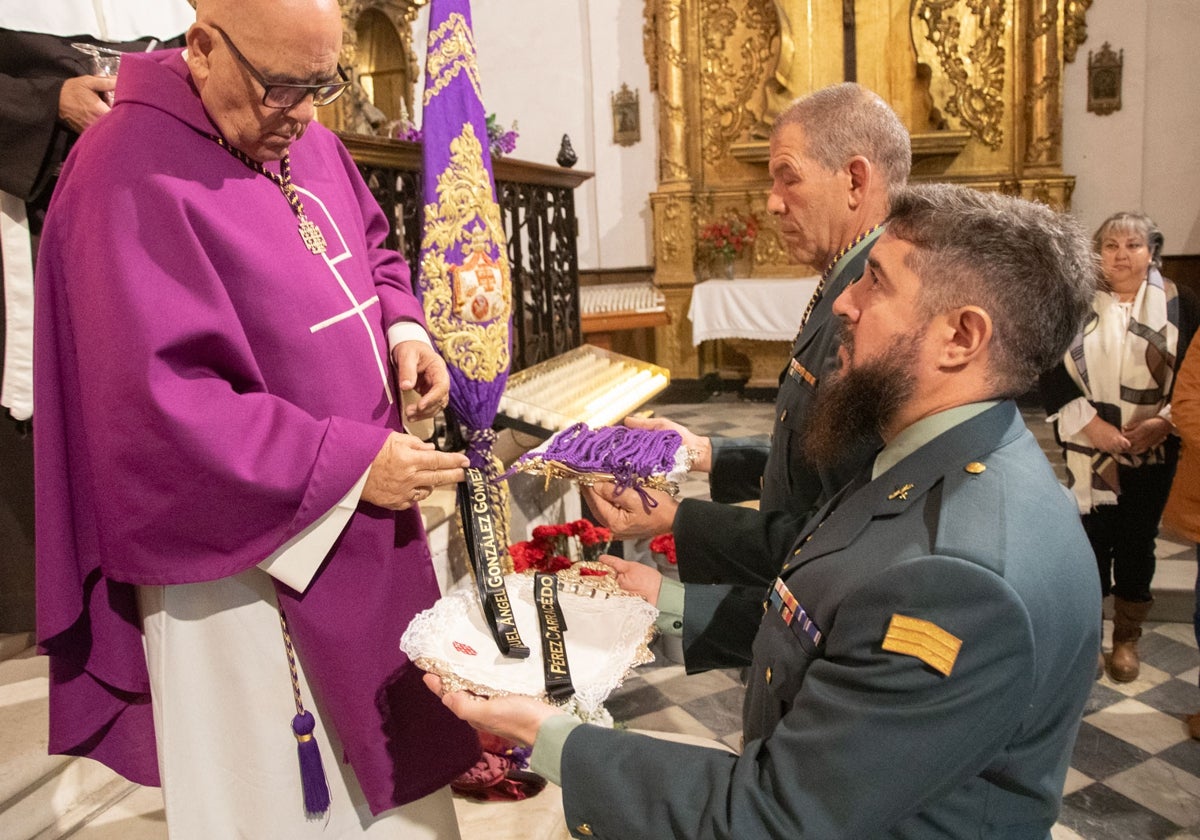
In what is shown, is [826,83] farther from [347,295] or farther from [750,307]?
[347,295]

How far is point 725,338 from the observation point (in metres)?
9.92

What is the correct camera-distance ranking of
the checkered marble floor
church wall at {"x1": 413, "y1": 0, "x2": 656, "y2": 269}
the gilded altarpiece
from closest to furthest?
1. the checkered marble floor
2. the gilded altarpiece
3. church wall at {"x1": 413, "y1": 0, "x2": 656, "y2": 269}

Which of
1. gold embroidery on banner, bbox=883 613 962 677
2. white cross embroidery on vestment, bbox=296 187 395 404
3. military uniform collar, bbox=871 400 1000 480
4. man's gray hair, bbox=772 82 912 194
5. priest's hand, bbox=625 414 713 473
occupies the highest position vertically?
man's gray hair, bbox=772 82 912 194

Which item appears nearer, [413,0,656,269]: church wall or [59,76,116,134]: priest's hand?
[59,76,116,134]: priest's hand

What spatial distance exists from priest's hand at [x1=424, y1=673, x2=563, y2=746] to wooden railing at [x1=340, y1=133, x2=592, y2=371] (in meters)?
2.27

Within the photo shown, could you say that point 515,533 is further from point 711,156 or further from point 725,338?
point 711,156

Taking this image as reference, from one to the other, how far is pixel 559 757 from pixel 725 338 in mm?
8749

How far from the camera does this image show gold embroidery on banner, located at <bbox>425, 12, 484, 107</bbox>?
289cm

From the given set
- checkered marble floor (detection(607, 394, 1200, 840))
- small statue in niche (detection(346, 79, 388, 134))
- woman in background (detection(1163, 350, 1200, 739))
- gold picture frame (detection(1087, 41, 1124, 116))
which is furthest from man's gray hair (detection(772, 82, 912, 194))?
gold picture frame (detection(1087, 41, 1124, 116))

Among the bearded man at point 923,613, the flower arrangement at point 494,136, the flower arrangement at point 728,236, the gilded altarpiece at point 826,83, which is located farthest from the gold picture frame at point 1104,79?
the bearded man at point 923,613

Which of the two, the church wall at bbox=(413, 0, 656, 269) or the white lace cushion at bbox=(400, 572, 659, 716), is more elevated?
the church wall at bbox=(413, 0, 656, 269)

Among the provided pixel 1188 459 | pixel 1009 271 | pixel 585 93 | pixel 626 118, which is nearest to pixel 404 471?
pixel 1009 271

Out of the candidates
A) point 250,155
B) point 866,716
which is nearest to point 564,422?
point 250,155

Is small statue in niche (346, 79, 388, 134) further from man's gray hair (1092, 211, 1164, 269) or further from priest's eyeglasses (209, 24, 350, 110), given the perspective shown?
priest's eyeglasses (209, 24, 350, 110)
